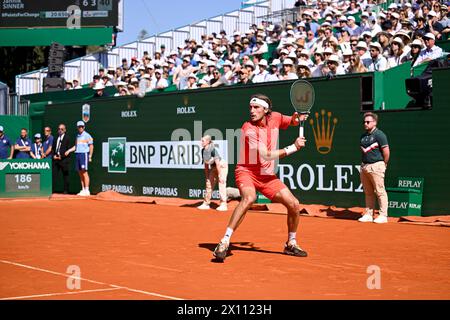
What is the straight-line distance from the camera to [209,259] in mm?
9297

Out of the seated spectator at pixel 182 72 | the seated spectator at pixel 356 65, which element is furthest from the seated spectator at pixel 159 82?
the seated spectator at pixel 356 65

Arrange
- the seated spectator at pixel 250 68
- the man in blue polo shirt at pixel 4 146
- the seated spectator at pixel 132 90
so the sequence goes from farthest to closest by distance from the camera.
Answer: the man in blue polo shirt at pixel 4 146, the seated spectator at pixel 132 90, the seated spectator at pixel 250 68

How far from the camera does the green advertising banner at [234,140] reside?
47.3 feet

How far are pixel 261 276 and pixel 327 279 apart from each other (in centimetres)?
70

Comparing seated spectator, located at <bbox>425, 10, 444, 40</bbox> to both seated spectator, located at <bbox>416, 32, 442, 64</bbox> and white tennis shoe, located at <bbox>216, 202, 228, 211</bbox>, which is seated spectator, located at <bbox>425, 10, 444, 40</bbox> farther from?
white tennis shoe, located at <bbox>216, 202, 228, 211</bbox>

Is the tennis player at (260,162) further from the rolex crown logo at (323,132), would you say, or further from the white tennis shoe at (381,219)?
the rolex crown logo at (323,132)

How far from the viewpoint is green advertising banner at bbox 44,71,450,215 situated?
14.4m

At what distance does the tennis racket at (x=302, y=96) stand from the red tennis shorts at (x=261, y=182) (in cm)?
165

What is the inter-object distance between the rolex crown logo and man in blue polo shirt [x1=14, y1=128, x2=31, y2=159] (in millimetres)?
10974

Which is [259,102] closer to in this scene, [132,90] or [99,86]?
[132,90]

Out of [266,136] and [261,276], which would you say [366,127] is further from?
[261,276]

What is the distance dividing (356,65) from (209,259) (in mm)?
7776
